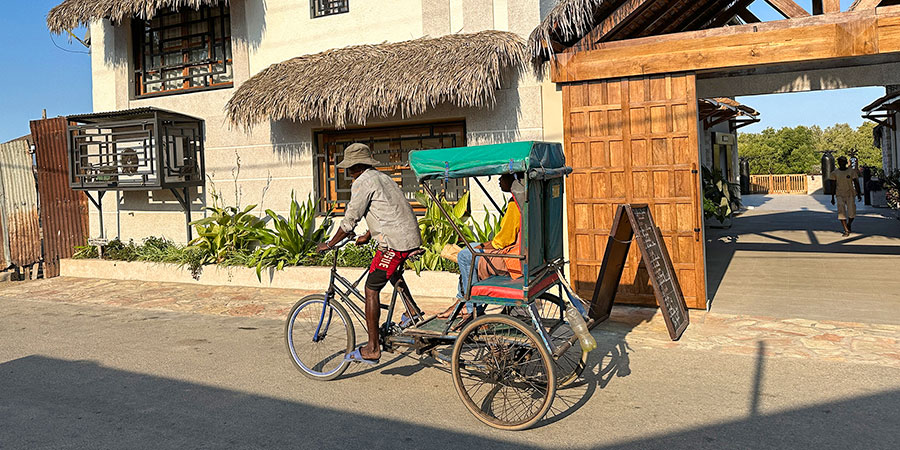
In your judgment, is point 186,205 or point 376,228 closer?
point 376,228

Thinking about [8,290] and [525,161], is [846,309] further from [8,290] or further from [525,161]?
[8,290]

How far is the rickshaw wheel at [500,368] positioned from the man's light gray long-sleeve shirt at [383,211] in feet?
3.63

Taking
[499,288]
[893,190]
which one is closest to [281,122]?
[499,288]

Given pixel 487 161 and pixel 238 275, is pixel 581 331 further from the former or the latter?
pixel 238 275

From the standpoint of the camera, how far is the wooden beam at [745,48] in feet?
23.6

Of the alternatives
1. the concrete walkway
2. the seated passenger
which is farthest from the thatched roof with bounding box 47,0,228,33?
the concrete walkway

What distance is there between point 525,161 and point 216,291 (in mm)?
7113

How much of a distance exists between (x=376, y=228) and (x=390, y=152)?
17.0ft

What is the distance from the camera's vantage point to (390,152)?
10.8 meters

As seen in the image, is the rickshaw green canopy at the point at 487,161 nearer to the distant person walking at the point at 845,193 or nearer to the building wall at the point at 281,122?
the building wall at the point at 281,122

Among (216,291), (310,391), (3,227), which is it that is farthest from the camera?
(3,227)

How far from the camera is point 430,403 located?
522cm

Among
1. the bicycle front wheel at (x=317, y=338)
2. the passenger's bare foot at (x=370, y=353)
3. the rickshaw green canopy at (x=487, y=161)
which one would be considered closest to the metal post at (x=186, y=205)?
the bicycle front wheel at (x=317, y=338)

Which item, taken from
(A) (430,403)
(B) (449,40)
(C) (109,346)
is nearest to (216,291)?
(C) (109,346)
